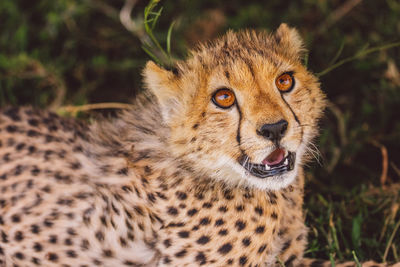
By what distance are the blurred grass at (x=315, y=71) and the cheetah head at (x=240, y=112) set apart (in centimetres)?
82

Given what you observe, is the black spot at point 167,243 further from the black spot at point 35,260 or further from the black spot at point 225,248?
the black spot at point 35,260

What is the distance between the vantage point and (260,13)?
16.4ft

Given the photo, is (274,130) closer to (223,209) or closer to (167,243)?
(223,209)

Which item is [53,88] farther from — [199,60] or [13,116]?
[199,60]

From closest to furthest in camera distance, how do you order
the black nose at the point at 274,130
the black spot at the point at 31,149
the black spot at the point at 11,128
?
1. the black nose at the point at 274,130
2. the black spot at the point at 31,149
3. the black spot at the point at 11,128

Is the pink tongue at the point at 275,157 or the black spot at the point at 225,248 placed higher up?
the pink tongue at the point at 275,157

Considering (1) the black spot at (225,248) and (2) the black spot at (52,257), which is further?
(2) the black spot at (52,257)

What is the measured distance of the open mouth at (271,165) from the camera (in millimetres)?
2418

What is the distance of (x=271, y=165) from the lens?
2430 millimetres

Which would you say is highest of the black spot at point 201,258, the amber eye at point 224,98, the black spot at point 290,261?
the amber eye at point 224,98

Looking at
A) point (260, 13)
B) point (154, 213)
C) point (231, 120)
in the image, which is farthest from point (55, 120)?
point (260, 13)

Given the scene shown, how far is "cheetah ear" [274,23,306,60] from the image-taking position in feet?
9.04

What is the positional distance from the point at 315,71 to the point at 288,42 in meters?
1.37

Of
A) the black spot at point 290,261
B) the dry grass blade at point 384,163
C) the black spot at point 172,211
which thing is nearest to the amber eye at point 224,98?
the black spot at point 172,211
